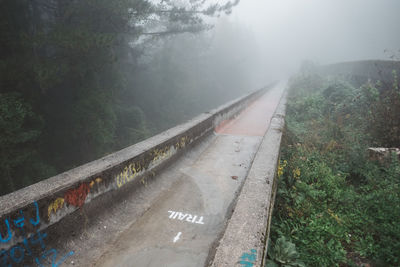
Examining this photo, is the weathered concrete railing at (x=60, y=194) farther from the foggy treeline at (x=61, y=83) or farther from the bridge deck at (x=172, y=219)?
the foggy treeline at (x=61, y=83)

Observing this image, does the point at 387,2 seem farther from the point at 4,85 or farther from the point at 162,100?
the point at 4,85

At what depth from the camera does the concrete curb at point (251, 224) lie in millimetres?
2469

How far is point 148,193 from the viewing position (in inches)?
183

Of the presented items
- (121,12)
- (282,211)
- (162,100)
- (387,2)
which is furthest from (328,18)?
(282,211)

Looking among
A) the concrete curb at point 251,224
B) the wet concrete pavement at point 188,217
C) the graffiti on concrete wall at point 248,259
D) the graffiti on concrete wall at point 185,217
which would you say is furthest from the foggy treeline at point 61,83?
the graffiti on concrete wall at point 248,259

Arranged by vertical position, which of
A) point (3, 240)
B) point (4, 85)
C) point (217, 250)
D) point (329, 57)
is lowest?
point (217, 250)

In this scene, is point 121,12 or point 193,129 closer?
point 193,129

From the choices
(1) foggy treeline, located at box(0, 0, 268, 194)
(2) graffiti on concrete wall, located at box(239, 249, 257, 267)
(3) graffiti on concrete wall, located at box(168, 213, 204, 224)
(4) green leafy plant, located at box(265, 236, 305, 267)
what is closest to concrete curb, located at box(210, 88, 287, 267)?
(2) graffiti on concrete wall, located at box(239, 249, 257, 267)

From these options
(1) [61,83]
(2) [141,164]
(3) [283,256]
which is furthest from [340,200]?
(1) [61,83]

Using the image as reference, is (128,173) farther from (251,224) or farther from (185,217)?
(251,224)

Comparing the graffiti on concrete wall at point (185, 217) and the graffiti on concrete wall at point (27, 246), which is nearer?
the graffiti on concrete wall at point (27, 246)

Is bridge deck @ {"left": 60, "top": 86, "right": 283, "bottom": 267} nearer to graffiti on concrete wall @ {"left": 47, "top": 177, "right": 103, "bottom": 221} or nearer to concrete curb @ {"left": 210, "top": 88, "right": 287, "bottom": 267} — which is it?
graffiti on concrete wall @ {"left": 47, "top": 177, "right": 103, "bottom": 221}

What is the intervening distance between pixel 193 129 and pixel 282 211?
378 centimetres

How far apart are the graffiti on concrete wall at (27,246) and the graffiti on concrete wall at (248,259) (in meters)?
2.11
